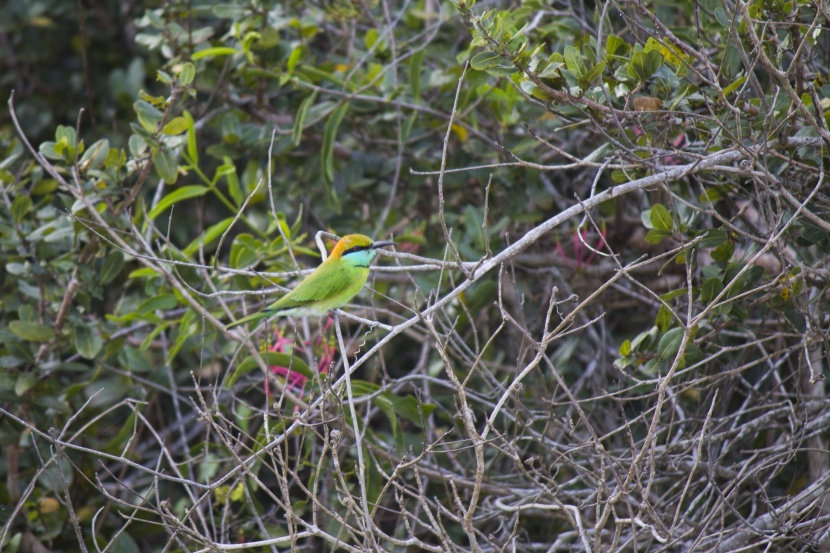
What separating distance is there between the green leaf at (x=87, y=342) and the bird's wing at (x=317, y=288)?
0.94 metres

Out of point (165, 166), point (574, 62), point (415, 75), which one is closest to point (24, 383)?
point (165, 166)

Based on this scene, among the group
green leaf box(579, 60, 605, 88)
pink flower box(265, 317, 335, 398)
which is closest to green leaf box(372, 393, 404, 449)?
pink flower box(265, 317, 335, 398)

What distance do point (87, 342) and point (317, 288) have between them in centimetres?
116

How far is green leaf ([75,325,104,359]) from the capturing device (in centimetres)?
348

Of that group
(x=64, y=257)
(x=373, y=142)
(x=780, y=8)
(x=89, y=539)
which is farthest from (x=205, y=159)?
(x=780, y=8)

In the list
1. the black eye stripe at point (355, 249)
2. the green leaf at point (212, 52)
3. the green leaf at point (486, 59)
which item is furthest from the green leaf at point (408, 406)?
the green leaf at point (212, 52)

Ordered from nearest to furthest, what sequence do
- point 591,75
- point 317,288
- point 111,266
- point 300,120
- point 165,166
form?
point 591,75
point 317,288
point 165,166
point 111,266
point 300,120

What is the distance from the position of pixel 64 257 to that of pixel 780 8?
9.63ft

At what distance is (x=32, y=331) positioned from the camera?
3.50m

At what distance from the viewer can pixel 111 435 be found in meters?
4.18

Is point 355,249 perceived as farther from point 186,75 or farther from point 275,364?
point 186,75

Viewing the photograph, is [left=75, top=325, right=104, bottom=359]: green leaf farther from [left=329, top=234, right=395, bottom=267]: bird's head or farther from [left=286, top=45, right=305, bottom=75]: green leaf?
[left=286, top=45, right=305, bottom=75]: green leaf

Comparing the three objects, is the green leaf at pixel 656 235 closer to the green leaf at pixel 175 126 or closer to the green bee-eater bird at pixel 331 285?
the green bee-eater bird at pixel 331 285

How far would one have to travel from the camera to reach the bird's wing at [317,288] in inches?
119
